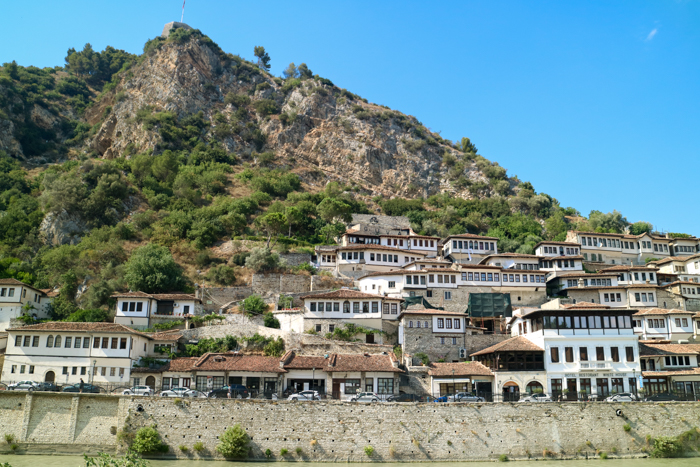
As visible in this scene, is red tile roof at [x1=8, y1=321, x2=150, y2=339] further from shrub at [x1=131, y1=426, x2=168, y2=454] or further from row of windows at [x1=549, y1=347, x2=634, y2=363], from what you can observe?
row of windows at [x1=549, y1=347, x2=634, y2=363]

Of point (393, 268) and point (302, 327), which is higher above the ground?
point (393, 268)

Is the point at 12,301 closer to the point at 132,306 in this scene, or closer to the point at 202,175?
the point at 132,306

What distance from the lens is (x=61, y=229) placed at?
201 feet

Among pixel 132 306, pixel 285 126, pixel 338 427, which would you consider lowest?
pixel 338 427

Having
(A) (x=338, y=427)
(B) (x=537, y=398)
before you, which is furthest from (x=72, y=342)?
(B) (x=537, y=398)

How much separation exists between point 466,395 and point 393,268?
78.3 ft

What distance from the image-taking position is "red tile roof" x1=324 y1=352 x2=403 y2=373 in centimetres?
3334

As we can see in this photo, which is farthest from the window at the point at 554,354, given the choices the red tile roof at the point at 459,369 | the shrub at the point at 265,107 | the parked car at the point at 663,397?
the shrub at the point at 265,107

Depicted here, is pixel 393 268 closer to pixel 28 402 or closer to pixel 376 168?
pixel 28 402

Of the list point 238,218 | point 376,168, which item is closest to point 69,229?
point 238,218

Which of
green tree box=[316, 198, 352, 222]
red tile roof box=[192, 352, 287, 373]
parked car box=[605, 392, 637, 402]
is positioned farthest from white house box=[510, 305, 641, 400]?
green tree box=[316, 198, 352, 222]

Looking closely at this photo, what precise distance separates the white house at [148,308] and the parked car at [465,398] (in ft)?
77.5

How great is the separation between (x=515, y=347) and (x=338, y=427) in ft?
46.0

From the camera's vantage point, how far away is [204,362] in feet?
114
